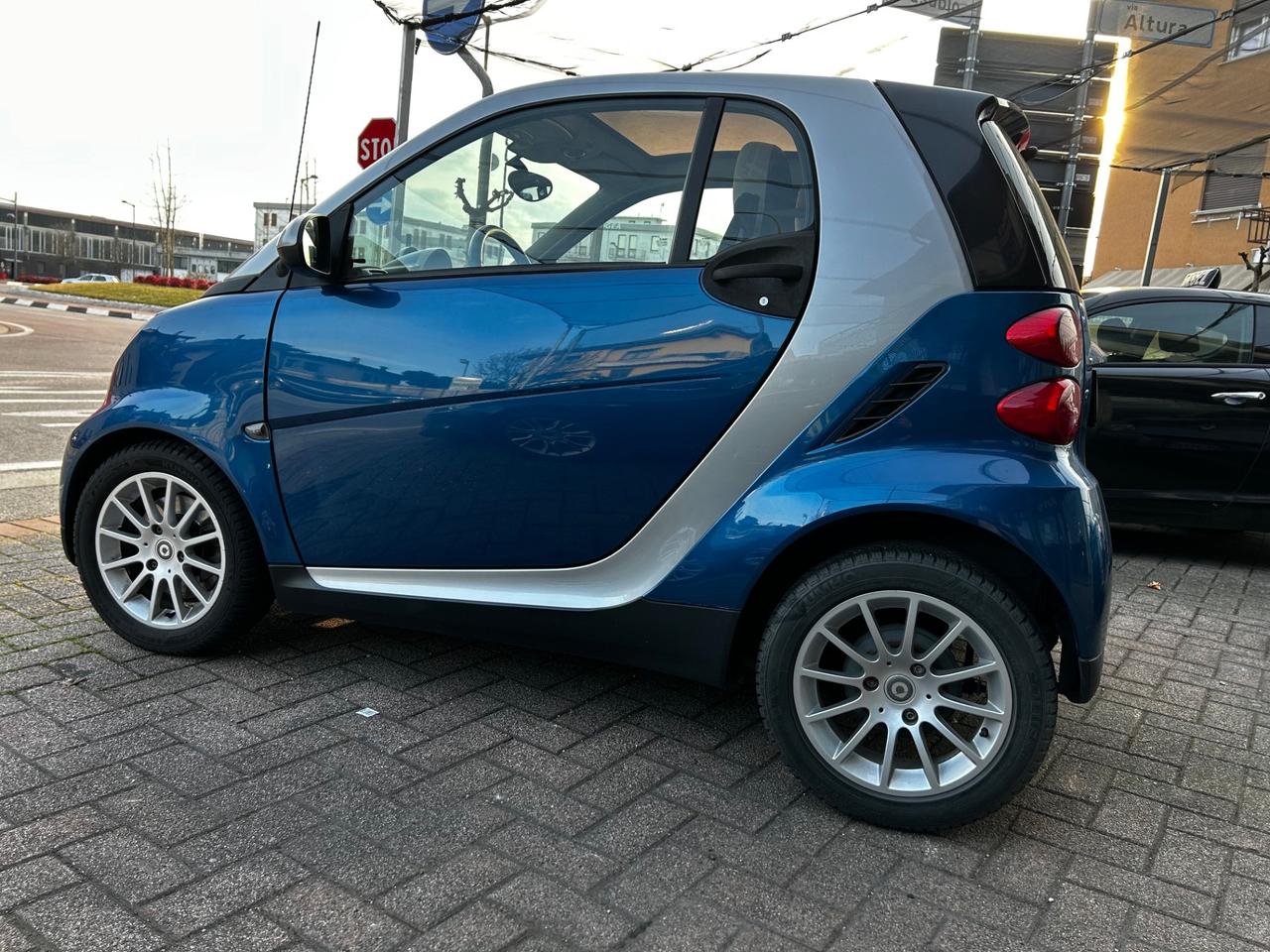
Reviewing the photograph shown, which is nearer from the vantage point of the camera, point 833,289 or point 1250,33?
point 833,289

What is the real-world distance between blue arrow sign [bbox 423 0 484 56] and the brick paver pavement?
6.00 m

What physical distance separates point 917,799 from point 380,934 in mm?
1285

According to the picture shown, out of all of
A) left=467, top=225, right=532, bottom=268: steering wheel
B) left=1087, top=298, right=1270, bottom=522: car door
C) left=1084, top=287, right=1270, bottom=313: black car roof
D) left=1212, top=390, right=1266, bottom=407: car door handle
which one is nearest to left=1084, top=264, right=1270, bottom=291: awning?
left=1084, top=287, right=1270, bottom=313: black car roof

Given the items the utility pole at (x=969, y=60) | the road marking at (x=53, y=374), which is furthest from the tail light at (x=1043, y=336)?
the road marking at (x=53, y=374)

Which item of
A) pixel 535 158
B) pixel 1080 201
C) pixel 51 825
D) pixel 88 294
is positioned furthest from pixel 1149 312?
pixel 88 294

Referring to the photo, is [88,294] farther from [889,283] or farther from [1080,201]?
[889,283]

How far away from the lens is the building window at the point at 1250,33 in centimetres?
943

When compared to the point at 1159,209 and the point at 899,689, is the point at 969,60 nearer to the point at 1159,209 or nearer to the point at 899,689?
the point at 1159,209

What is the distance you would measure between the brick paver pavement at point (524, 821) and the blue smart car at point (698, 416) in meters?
0.24

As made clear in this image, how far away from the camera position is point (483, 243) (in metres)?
2.77

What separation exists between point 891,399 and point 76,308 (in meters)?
33.9

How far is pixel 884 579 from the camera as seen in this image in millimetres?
2285

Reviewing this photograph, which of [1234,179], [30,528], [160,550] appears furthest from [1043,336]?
[1234,179]

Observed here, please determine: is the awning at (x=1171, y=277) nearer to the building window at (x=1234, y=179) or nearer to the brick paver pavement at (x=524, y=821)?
the building window at (x=1234, y=179)
